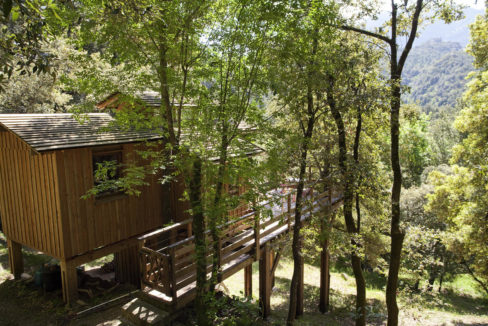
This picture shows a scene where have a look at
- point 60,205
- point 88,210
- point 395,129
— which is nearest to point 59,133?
point 60,205

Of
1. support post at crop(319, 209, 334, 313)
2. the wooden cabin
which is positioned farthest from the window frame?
support post at crop(319, 209, 334, 313)

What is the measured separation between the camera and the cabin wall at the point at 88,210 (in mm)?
8312

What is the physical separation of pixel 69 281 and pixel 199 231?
16.8 ft

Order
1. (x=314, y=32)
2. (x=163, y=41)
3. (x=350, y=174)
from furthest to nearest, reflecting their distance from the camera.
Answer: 1. (x=350, y=174)
2. (x=314, y=32)
3. (x=163, y=41)

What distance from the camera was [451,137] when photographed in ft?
126

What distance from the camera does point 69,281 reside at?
8594 millimetres

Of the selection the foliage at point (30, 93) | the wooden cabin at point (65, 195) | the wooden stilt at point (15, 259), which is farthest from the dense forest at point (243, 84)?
the foliage at point (30, 93)

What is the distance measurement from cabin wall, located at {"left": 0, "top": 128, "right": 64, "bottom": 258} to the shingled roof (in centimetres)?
49

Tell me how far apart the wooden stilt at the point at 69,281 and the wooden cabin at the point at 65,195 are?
2cm

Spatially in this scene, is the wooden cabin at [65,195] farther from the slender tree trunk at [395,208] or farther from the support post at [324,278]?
the support post at [324,278]

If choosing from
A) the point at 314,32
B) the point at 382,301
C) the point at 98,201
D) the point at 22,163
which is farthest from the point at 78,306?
the point at 382,301

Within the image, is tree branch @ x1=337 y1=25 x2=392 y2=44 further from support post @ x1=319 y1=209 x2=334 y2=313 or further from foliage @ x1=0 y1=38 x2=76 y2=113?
foliage @ x1=0 y1=38 x2=76 y2=113

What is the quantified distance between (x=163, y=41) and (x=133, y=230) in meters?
6.28

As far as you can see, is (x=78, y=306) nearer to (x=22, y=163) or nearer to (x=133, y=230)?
(x=133, y=230)
